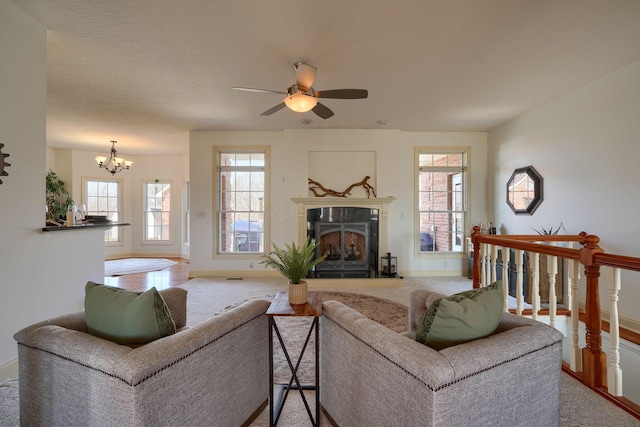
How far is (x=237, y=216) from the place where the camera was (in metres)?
5.48

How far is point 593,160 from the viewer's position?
3395mm

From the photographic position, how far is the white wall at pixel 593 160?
9.80 feet

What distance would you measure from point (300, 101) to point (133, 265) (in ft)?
19.0

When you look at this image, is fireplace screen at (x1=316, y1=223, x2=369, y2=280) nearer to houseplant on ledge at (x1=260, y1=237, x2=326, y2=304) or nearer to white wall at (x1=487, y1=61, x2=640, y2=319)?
white wall at (x1=487, y1=61, x2=640, y2=319)

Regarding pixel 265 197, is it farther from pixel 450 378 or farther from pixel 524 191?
pixel 450 378

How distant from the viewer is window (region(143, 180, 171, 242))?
7590 mm

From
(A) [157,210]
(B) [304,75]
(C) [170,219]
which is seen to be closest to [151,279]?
(C) [170,219]

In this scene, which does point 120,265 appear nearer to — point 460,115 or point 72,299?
point 72,299

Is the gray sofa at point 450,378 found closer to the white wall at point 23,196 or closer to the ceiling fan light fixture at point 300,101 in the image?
the ceiling fan light fixture at point 300,101

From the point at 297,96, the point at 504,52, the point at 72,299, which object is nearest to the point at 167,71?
the point at 297,96

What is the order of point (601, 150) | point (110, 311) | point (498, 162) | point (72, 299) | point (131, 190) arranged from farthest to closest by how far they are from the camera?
1. point (131, 190)
2. point (498, 162)
3. point (601, 150)
4. point (72, 299)
5. point (110, 311)

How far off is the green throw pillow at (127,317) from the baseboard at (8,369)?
61.1 inches

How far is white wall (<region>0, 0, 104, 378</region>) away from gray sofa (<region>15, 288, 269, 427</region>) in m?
1.27

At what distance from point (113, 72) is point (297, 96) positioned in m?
2.11
